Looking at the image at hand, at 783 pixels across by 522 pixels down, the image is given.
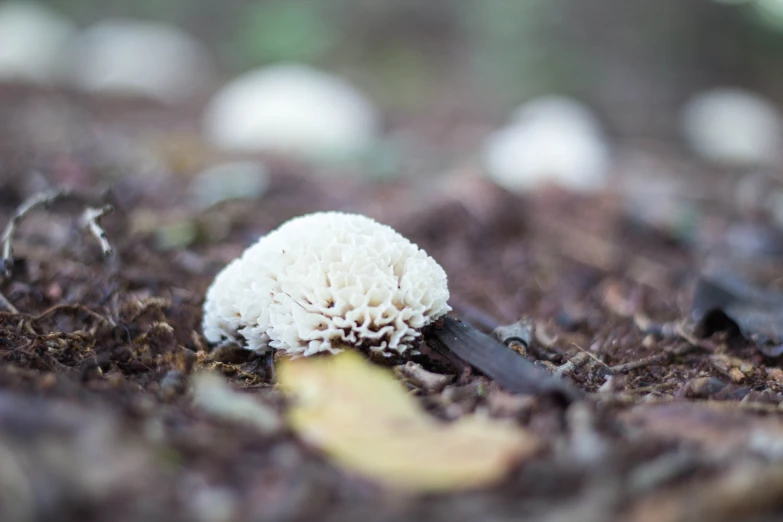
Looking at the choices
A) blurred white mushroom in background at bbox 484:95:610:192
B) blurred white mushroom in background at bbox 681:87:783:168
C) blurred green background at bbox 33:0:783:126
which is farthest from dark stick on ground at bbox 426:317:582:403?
blurred green background at bbox 33:0:783:126

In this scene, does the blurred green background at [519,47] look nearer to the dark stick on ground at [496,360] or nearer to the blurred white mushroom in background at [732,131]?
the blurred white mushroom in background at [732,131]

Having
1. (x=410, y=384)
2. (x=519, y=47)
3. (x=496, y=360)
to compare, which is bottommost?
(x=410, y=384)

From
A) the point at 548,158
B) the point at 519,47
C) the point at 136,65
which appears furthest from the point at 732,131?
the point at 136,65

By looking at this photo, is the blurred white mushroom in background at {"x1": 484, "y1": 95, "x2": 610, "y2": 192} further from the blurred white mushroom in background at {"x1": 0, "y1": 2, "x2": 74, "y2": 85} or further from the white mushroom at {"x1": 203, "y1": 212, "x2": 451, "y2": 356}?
the blurred white mushroom in background at {"x1": 0, "y1": 2, "x2": 74, "y2": 85}

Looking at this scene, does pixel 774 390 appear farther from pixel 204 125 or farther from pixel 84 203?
pixel 204 125

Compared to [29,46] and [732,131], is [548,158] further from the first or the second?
[29,46]

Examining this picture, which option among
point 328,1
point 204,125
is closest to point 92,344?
point 204,125
